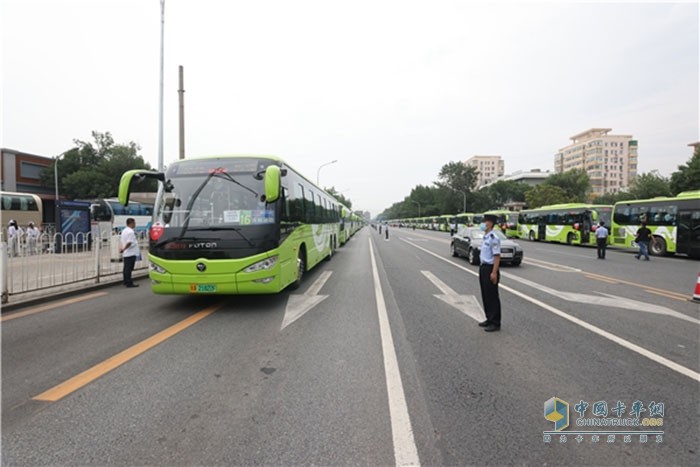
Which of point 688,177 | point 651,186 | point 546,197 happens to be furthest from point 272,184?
point 651,186

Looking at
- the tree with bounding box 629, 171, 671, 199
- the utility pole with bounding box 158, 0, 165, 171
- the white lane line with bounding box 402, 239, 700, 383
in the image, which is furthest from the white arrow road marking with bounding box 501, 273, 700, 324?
the tree with bounding box 629, 171, 671, 199

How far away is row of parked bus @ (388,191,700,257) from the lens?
17.0 meters

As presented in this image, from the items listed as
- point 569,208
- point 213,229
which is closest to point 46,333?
point 213,229

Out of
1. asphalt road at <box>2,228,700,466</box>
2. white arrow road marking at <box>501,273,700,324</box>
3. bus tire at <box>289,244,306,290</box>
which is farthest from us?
bus tire at <box>289,244,306,290</box>

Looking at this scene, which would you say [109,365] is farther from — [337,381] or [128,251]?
[128,251]

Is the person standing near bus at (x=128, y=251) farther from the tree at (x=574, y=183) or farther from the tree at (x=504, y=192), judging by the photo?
the tree at (x=504, y=192)

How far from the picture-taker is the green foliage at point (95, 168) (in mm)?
44781

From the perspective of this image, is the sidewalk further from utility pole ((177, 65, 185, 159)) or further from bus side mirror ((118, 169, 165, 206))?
utility pole ((177, 65, 185, 159))

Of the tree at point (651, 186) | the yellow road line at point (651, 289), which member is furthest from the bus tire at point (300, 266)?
the tree at point (651, 186)

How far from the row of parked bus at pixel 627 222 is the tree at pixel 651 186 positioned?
36.3m

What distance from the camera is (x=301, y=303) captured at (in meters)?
6.98

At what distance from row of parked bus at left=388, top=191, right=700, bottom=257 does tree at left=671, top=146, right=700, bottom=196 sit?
1651 centimetres

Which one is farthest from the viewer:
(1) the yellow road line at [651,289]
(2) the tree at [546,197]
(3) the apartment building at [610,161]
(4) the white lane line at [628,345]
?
(3) the apartment building at [610,161]

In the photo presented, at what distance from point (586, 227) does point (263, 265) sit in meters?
26.4
